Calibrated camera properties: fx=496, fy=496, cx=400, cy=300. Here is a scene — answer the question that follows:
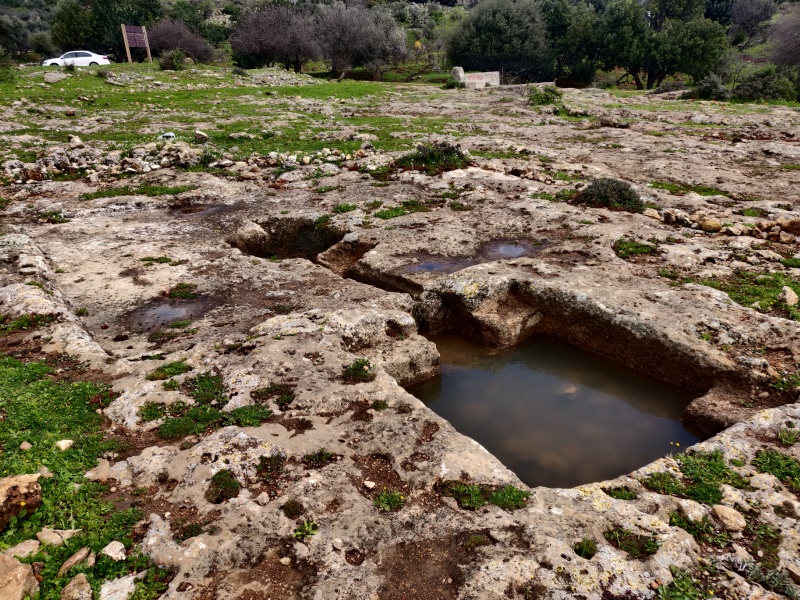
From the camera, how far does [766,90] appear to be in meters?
36.5

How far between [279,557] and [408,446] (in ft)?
6.80

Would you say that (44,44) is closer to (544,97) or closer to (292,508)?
(544,97)

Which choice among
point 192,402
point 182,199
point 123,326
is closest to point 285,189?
point 182,199

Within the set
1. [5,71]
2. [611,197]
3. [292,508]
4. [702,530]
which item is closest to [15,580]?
[292,508]

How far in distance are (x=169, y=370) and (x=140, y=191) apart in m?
11.8

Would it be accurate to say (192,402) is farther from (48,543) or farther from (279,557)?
(279,557)

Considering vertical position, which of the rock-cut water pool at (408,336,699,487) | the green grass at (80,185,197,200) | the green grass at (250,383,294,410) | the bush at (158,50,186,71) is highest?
the bush at (158,50,186,71)

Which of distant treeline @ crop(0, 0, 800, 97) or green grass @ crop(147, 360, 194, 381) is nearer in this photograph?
green grass @ crop(147, 360, 194, 381)

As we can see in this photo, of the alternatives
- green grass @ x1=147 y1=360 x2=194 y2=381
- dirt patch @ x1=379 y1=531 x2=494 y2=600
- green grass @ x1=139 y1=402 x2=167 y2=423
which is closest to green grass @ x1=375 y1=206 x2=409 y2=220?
green grass @ x1=147 y1=360 x2=194 y2=381

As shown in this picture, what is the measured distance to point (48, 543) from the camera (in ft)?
15.7

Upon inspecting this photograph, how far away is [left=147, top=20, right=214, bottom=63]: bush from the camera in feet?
177

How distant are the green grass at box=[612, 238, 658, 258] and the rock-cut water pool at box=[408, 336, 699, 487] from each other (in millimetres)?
3317

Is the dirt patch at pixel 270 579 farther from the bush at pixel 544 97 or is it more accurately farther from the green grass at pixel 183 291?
the bush at pixel 544 97

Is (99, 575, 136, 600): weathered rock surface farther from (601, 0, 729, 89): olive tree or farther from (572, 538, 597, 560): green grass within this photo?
(601, 0, 729, 89): olive tree
